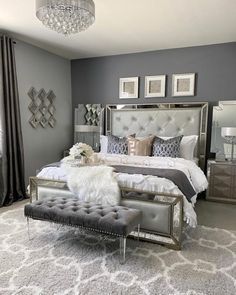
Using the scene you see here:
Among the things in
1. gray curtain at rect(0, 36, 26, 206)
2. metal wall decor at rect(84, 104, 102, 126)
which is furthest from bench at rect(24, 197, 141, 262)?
metal wall decor at rect(84, 104, 102, 126)

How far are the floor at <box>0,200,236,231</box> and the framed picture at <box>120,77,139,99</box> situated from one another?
229 centimetres

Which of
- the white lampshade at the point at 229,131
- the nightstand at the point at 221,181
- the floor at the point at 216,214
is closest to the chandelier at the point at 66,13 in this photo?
the white lampshade at the point at 229,131

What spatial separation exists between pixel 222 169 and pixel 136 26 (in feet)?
8.21

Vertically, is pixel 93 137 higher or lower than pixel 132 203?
higher

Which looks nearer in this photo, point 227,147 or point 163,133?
point 227,147

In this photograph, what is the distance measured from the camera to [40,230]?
291cm

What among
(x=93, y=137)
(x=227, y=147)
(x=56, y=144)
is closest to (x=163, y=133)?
(x=227, y=147)

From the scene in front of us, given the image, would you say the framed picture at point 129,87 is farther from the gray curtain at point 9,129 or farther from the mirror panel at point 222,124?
the gray curtain at point 9,129

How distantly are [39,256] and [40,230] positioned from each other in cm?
60

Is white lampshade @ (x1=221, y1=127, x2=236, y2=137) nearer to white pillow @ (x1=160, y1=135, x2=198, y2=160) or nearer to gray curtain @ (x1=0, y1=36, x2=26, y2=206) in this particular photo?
white pillow @ (x1=160, y1=135, x2=198, y2=160)

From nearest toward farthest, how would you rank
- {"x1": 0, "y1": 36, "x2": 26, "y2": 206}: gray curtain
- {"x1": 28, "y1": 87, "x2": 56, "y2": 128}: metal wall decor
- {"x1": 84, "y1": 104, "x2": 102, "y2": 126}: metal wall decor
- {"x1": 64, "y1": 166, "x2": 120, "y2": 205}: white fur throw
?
{"x1": 64, "y1": 166, "x2": 120, "y2": 205}: white fur throw < {"x1": 0, "y1": 36, "x2": 26, "y2": 206}: gray curtain < {"x1": 28, "y1": 87, "x2": 56, "y2": 128}: metal wall decor < {"x1": 84, "y1": 104, "x2": 102, "y2": 126}: metal wall decor

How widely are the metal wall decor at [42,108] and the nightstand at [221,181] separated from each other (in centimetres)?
295

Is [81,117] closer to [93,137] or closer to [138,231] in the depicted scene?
[93,137]

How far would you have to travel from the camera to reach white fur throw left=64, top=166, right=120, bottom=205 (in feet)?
8.69
